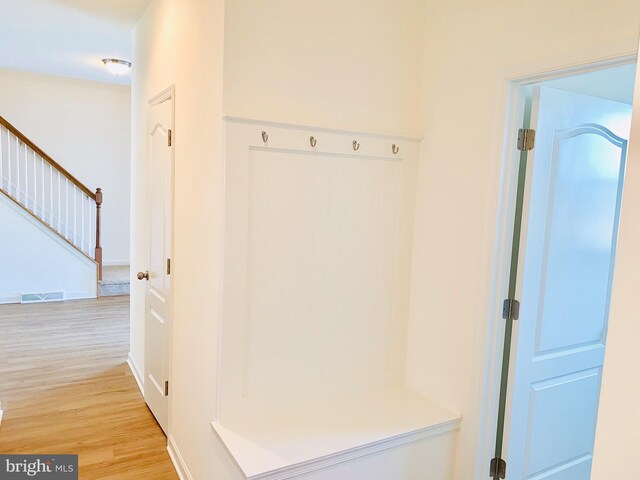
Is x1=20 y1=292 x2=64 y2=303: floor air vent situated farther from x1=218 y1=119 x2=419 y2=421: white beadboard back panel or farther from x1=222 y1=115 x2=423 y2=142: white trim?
x1=222 y1=115 x2=423 y2=142: white trim

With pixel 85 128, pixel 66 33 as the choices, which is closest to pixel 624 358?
pixel 66 33

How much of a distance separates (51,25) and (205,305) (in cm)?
335

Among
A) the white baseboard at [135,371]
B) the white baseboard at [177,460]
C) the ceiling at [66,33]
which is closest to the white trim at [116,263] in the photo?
the ceiling at [66,33]

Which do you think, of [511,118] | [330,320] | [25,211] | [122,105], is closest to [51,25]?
[25,211]

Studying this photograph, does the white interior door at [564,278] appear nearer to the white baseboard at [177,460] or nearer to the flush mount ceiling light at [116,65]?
the white baseboard at [177,460]

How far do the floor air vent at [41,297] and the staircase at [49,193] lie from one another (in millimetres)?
568

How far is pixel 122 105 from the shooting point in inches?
278

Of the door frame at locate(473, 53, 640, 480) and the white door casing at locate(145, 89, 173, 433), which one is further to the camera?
the white door casing at locate(145, 89, 173, 433)

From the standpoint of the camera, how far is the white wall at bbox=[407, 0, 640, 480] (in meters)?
1.84

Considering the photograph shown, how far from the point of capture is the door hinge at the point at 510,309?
2.06m

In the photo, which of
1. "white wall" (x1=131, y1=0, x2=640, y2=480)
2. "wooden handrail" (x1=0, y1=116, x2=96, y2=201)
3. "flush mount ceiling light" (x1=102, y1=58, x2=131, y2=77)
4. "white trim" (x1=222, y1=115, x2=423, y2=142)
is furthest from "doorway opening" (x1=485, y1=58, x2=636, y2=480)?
"wooden handrail" (x1=0, y1=116, x2=96, y2=201)

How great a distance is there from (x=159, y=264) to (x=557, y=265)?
230 centimetres

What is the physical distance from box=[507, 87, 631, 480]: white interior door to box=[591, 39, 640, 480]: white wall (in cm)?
154

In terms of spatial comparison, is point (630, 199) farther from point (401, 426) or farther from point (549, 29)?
point (401, 426)
